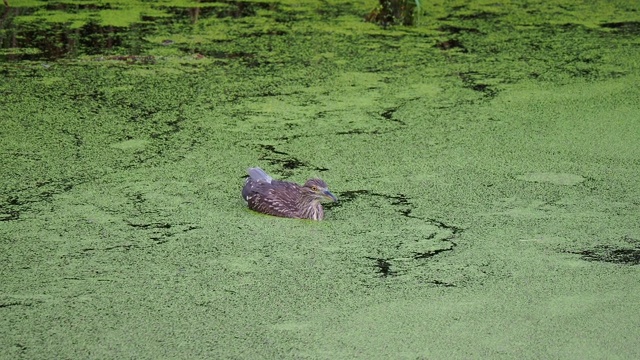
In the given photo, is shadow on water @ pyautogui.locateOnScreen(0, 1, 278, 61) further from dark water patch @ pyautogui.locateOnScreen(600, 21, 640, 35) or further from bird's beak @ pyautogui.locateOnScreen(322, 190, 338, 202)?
bird's beak @ pyautogui.locateOnScreen(322, 190, 338, 202)

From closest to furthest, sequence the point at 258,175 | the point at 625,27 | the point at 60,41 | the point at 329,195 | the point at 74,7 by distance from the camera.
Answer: the point at 329,195 < the point at 258,175 < the point at 60,41 < the point at 625,27 < the point at 74,7

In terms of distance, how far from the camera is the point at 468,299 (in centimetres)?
196

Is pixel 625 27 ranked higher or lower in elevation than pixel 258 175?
higher

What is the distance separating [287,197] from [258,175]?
0.13 meters

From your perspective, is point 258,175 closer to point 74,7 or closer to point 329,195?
point 329,195

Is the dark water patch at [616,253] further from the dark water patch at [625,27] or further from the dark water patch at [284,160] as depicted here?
the dark water patch at [625,27]

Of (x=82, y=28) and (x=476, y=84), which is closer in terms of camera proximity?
(x=476, y=84)

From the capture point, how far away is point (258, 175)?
2.51m

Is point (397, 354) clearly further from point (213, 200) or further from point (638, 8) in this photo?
point (638, 8)

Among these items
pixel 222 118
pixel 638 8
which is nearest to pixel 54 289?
pixel 222 118

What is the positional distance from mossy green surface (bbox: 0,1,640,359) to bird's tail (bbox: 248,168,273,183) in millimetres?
66

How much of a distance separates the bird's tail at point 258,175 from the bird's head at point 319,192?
147 millimetres

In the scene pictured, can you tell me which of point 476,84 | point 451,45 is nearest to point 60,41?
point 451,45

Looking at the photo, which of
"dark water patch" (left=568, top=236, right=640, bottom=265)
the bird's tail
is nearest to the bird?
the bird's tail
